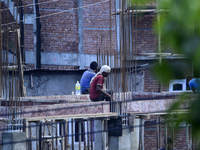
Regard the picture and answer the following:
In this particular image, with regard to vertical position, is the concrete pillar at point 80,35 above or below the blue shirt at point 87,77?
above

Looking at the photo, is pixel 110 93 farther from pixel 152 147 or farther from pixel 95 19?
pixel 95 19

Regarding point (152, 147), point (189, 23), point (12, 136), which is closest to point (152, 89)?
point (152, 147)

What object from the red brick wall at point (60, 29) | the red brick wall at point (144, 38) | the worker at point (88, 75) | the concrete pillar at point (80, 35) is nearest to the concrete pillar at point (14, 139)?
the worker at point (88, 75)

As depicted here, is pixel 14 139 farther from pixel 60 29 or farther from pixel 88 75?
pixel 60 29

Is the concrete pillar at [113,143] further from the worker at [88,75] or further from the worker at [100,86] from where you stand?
the worker at [88,75]

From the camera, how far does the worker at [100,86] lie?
941 centimetres

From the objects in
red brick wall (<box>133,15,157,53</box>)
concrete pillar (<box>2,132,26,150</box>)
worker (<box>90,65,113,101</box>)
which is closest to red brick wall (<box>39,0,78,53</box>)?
red brick wall (<box>133,15,157,53</box>)

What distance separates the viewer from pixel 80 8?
59.9ft

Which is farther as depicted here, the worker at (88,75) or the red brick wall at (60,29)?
the red brick wall at (60,29)

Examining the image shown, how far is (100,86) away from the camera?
31.0 feet

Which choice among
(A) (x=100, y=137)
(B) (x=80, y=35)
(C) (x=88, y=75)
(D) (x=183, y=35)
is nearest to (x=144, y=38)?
(B) (x=80, y=35)

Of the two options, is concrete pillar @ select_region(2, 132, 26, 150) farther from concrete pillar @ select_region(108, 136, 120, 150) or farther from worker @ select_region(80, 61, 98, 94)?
worker @ select_region(80, 61, 98, 94)

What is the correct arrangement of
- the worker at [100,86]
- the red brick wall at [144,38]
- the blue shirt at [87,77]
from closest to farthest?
the worker at [100,86] → the blue shirt at [87,77] → the red brick wall at [144,38]

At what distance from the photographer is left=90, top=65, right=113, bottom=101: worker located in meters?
9.41
